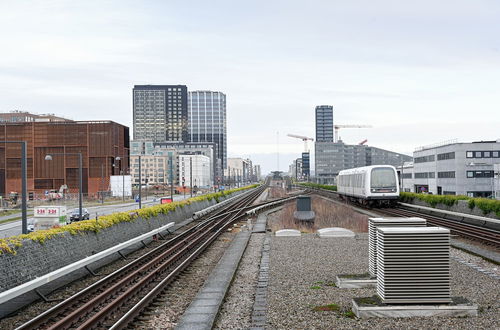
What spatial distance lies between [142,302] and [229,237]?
1603 centimetres

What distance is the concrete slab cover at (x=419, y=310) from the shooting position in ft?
33.9

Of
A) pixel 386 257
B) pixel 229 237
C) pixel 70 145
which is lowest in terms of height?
pixel 229 237

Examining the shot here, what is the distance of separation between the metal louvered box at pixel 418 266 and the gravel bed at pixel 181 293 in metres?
4.66

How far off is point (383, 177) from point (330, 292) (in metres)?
31.5

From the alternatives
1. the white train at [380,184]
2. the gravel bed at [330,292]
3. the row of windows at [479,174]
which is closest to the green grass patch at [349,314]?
the gravel bed at [330,292]

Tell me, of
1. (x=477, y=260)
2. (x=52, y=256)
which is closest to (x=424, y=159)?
(x=477, y=260)

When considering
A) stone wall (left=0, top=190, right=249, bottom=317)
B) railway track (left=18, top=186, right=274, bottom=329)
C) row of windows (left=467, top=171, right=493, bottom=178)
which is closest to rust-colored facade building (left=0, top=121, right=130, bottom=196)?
row of windows (left=467, top=171, right=493, bottom=178)

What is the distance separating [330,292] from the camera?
1274 centimetres

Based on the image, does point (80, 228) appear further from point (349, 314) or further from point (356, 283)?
point (349, 314)

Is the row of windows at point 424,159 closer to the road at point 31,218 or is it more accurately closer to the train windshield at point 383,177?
the train windshield at point 383,177

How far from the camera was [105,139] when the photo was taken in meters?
103

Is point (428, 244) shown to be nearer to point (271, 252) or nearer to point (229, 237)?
point (271, 252)

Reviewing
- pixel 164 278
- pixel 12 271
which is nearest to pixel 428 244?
pixel 164 278

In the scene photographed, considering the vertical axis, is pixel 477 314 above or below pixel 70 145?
below
